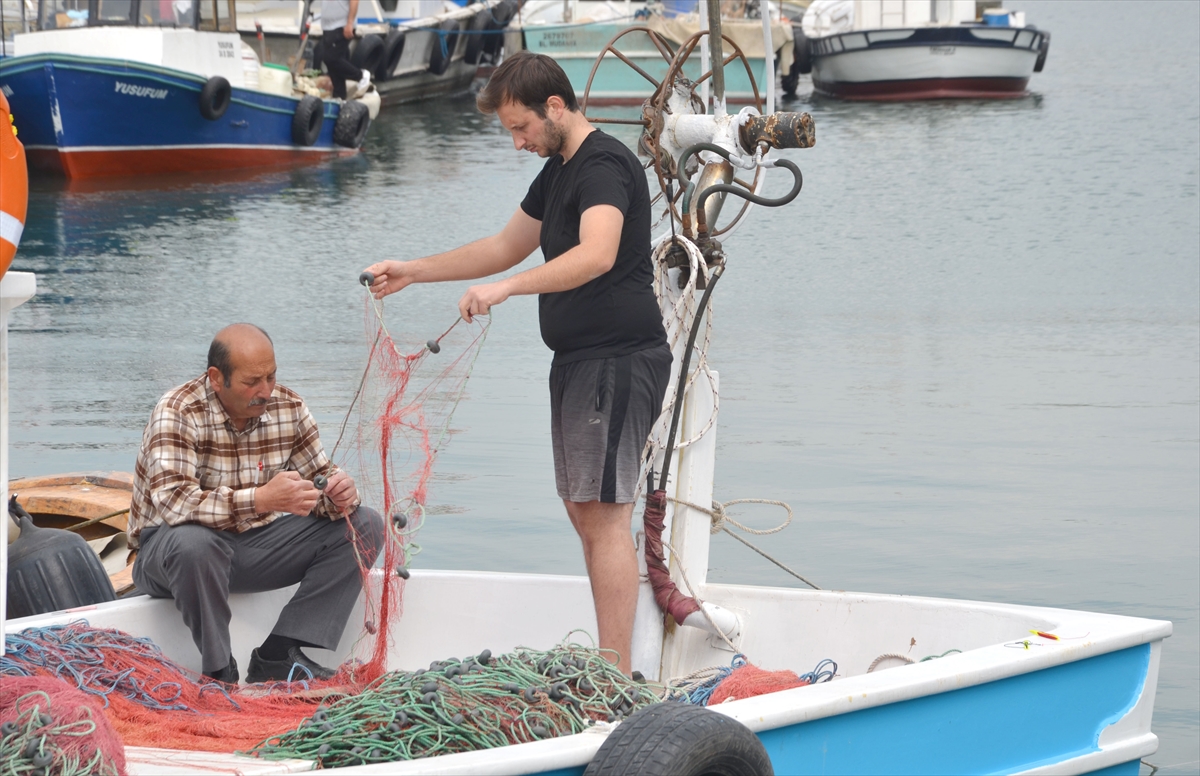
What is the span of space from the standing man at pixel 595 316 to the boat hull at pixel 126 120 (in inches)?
665

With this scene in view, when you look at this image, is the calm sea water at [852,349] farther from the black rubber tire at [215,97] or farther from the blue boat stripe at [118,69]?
the blue boat stripe at [118,69]

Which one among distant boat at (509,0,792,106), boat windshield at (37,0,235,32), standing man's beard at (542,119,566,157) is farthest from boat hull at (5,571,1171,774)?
distant boat at (509,0,792,106)

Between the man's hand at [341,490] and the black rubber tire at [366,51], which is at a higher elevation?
the black rubber tire at [366,51]

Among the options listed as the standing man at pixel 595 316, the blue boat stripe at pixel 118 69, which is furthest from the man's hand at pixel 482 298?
the blue boat stripe at pixel 118 69

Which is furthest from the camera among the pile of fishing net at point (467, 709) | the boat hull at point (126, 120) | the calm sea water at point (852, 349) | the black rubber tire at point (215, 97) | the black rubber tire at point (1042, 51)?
the black rubber tire at point (1042, 51)

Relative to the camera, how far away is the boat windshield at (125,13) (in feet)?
66.0

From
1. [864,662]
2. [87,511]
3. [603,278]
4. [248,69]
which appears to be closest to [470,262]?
[603,278]

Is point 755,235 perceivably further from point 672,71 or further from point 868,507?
point 672,71

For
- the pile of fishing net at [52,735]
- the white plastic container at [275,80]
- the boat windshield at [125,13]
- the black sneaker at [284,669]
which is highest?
the boat windshield at [125,13]

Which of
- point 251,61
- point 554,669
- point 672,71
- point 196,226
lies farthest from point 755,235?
point 554,669

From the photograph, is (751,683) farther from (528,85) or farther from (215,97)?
(215,97)

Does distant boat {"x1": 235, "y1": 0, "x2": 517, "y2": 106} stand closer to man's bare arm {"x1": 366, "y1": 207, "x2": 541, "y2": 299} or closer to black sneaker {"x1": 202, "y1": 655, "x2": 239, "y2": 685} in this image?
man's bare arm {"x1": 366, "y1": 207, "x2": 541, "y2": 299}

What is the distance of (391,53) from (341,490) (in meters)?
27.2

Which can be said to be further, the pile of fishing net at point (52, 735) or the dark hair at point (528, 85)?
the dark hair at point (528, 85)
